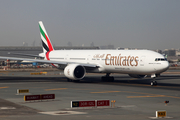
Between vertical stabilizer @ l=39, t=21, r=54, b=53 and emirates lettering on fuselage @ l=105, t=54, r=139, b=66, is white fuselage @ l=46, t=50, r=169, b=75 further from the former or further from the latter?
vertical stabilizer @ l=39, t=21, r=54, b=53

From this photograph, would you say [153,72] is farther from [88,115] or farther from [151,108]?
[88,115]

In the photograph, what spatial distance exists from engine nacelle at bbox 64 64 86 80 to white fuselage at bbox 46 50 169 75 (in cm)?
280

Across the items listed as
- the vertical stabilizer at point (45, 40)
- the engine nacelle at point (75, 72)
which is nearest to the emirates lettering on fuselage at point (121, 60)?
the engine nacelle at point (75, 72)

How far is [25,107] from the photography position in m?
21.9

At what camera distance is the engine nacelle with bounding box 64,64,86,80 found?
45312 millimetres

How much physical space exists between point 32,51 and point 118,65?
440ft

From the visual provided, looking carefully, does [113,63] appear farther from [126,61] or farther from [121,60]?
[126,61]

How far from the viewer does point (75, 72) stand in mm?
46344

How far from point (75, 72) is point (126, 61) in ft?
28.2

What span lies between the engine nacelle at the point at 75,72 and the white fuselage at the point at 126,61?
2799 mm

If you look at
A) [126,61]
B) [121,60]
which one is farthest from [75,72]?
[126,61]

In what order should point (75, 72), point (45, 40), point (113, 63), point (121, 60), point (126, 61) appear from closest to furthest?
point (126, 61) < point (121, 60) < point (113, 63) < point (75, 72) < point (45, 40)

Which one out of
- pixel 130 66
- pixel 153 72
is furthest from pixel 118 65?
pixel 153 72

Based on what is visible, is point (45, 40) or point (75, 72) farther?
point (45, 40)
